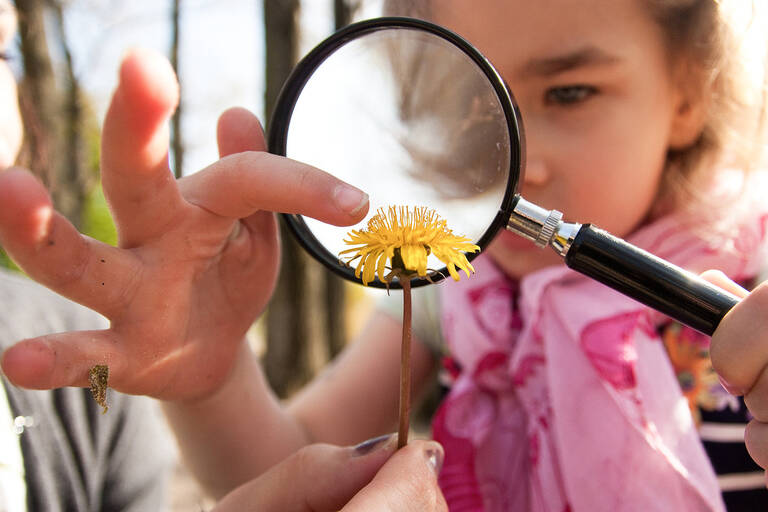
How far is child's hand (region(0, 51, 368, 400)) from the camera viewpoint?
0.66 metres

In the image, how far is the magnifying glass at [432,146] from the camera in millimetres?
750

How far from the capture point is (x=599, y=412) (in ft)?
4.00

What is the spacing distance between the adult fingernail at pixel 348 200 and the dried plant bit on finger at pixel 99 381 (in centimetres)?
37

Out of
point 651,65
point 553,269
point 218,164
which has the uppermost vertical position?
point 651,65

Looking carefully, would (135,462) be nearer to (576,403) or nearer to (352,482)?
(352,482)

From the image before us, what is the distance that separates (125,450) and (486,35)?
4.00 feet

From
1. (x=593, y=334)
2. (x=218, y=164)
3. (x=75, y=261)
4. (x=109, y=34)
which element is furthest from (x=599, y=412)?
(x=109, y=34)

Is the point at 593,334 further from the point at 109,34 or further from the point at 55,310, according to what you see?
the point at 109,34

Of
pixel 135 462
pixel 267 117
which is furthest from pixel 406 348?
pixel 267 117

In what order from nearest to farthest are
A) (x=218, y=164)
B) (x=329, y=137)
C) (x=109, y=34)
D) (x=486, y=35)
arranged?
(x=218, y=164), (x=329, y=137), (x=486, y=35), (x=109, y=34)

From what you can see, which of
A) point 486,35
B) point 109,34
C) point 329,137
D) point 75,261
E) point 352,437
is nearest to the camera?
point 75,261

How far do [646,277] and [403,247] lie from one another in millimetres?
319

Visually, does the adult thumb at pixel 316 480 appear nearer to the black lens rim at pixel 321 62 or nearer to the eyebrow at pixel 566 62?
the black lens rim at pixel 321 62

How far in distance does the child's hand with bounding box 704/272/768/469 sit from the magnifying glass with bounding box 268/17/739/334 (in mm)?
19
